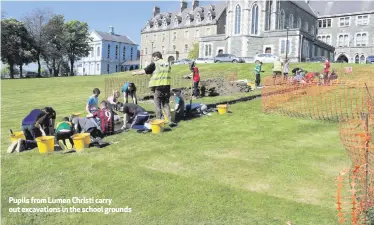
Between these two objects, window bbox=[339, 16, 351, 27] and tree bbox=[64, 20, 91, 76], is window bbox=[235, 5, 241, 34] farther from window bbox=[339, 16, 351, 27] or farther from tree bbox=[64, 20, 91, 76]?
tree bbox=[64, 20, 91, 76]

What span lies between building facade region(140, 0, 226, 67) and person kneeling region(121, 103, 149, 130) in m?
58.7

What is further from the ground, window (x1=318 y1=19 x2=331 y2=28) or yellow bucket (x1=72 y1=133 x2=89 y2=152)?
window (x1=318 y1=19 x2=331 y2=28)

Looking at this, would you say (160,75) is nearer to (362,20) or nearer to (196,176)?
(196,176)

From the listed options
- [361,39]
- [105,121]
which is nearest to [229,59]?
[105,121]

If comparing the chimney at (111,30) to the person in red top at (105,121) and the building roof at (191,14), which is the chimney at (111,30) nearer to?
the building roof at (191,14)

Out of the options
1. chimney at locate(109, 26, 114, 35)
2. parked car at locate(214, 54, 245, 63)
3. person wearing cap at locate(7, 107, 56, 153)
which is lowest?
person wearing cap at locate(7, 107, 56, 153)

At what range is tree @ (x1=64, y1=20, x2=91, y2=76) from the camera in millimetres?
65875

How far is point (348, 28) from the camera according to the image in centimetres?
6681

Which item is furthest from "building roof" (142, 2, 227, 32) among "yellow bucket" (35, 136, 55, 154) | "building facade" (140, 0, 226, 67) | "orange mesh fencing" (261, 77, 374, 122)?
"yellow bucket" (35, 136, 55, 154)

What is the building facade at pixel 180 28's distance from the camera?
7112cm

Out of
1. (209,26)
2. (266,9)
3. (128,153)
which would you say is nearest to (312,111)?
(128,153)

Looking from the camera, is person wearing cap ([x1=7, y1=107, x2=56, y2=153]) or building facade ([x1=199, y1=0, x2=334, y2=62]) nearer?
person wearing cap ([x1=7, y1=107, x2=56, y2=153])

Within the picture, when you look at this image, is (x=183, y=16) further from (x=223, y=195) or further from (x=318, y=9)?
(x=223, y=195)

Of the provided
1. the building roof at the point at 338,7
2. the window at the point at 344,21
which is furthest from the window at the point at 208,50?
the window at the point at 344,21
